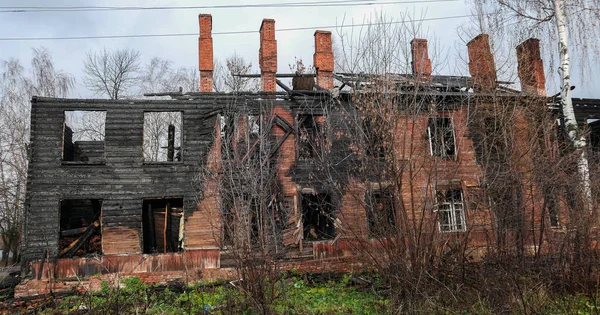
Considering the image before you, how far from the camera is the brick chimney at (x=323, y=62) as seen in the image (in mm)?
18016

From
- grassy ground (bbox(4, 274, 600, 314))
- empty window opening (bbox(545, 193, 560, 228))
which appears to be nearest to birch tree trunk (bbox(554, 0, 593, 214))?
empty window opening (bbox(545, 193, 560, 228))

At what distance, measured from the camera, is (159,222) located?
639 inches

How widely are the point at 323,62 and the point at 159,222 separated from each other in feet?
29.9

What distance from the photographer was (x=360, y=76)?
33.2ft

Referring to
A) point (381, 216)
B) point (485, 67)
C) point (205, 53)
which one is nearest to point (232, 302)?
point (381, 216)

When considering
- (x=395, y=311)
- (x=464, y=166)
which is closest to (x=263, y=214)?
(x=395, y=311)

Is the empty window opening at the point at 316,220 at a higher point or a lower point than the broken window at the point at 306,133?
lower

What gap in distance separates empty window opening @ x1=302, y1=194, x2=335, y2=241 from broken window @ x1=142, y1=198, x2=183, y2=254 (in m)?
4.78

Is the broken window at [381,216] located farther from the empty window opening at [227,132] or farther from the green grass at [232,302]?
the empty window opening at [227,132]

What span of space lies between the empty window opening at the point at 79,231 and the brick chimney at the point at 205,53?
6.00 meters

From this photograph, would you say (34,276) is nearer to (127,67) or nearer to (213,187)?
(213,187)

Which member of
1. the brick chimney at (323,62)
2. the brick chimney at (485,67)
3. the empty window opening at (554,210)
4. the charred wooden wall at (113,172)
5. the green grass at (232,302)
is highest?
the brick chimney at (323,62)

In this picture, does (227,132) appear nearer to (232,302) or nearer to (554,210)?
(232,302)

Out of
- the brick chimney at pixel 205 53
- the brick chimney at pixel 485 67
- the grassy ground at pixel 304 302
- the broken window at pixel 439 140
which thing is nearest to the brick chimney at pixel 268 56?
the brick chimney at pixel 205 53
